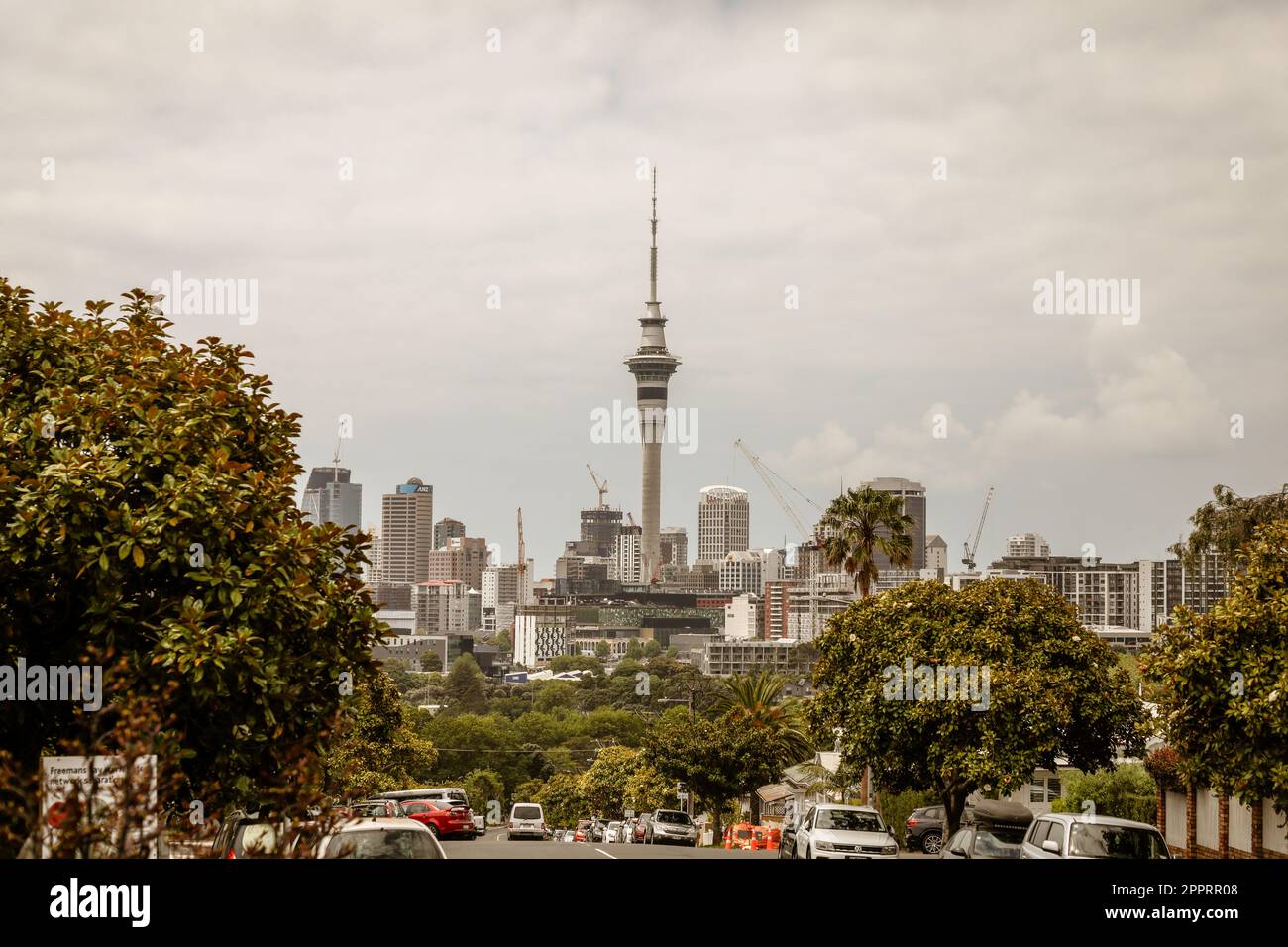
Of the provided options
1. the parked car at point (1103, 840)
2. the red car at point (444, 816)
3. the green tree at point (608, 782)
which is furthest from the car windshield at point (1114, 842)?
the green tree at point (608, 782)

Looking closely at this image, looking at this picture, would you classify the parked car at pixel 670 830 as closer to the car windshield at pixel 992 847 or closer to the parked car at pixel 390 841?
the car windshield at pixel 992 847

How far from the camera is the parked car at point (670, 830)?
48031 mm

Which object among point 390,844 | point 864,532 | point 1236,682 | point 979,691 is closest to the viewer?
point 390,844

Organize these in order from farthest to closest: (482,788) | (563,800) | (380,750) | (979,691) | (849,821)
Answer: (482,788) → (563,800) → (380,750) → (979,691) → (849,821)

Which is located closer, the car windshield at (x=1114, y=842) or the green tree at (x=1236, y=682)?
the car windshield at (x=1114, y=842)

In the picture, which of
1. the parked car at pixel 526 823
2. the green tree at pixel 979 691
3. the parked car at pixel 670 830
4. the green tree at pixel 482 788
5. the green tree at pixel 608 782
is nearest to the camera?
the green tree at pixel 979 691

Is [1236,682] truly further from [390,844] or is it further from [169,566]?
[169,566]

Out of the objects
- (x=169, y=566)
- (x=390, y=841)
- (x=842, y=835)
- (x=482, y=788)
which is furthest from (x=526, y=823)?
(x=482, y=788)

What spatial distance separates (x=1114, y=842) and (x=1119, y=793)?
25.1 meters

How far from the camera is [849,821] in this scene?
29.4 metres

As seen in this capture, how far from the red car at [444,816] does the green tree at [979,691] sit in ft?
35.6

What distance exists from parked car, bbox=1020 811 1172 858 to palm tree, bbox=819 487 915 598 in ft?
112
